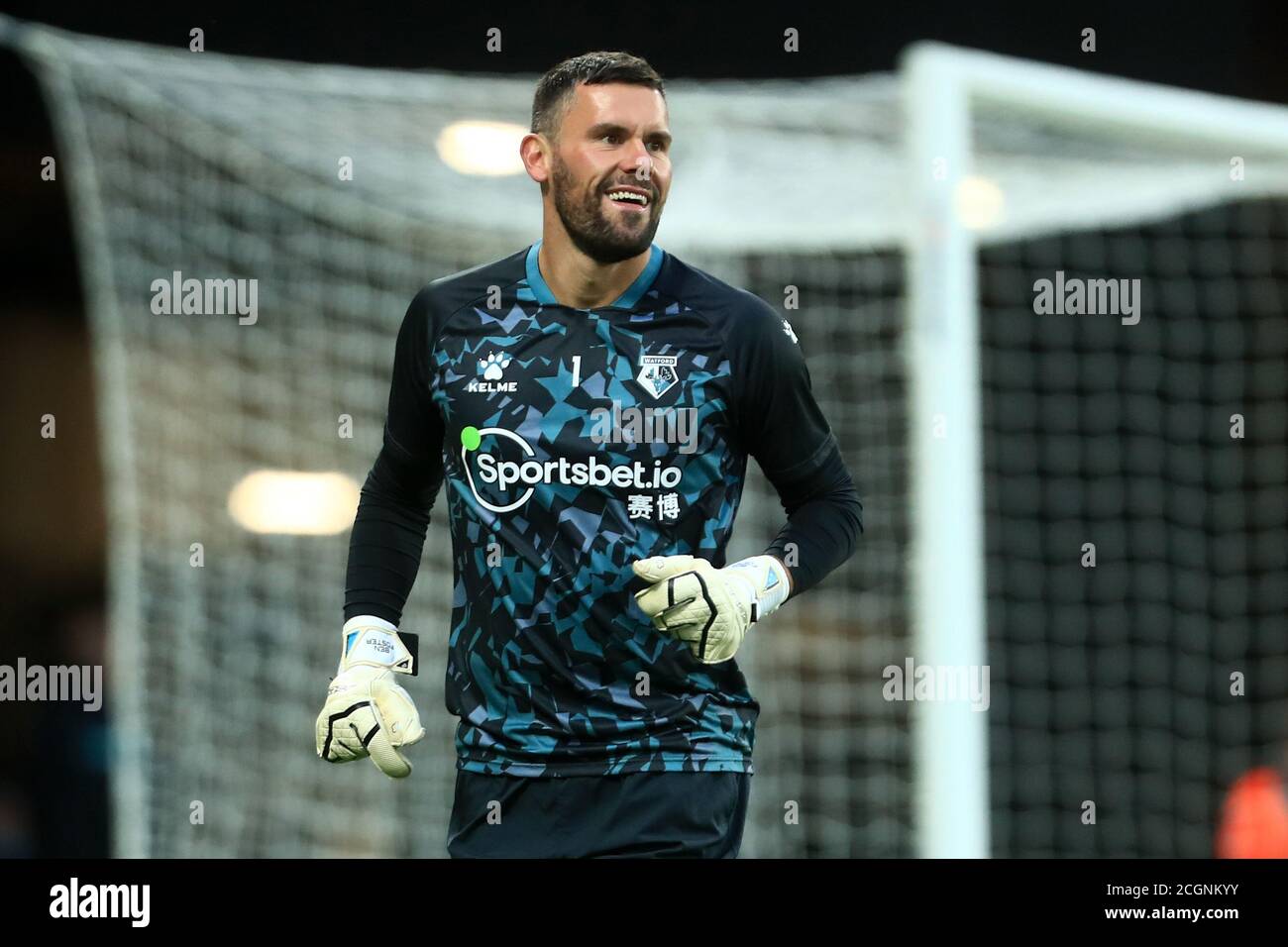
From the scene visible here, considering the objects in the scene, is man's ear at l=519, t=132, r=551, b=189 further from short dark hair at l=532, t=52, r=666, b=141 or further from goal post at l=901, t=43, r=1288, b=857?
goal post at l=901, t=43, r=1288, b=857

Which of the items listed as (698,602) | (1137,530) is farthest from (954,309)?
(698,602)

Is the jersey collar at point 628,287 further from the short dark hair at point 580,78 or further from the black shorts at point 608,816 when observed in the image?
the black shorts at point 608,816

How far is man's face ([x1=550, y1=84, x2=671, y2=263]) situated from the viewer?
111 inches

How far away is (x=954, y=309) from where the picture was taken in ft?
14.1

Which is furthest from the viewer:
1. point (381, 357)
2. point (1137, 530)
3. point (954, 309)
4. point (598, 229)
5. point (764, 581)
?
point (1137, 530)

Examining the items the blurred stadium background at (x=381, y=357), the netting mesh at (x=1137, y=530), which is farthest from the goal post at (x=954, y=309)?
the netting mesh at (x=1137, y=530)

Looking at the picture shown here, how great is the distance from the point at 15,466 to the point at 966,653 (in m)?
3.03

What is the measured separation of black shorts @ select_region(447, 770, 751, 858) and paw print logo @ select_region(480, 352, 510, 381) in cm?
66

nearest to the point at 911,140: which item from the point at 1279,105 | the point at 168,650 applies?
the point at 1279,105

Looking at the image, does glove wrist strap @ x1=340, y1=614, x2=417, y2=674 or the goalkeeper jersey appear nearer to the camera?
the goalkeeper jersey

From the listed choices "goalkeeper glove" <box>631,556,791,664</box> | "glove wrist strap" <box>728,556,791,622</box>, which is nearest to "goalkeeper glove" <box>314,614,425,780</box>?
"goalkeeper glove" <box>631,556,791,664</box>

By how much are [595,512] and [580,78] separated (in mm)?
752

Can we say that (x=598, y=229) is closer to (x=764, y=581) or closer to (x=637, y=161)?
(x=637, y=161)

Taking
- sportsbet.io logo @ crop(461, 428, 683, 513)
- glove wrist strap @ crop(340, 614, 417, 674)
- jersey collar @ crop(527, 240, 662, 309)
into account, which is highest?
jersey collar @ crop(527, 240, 662, 309)
